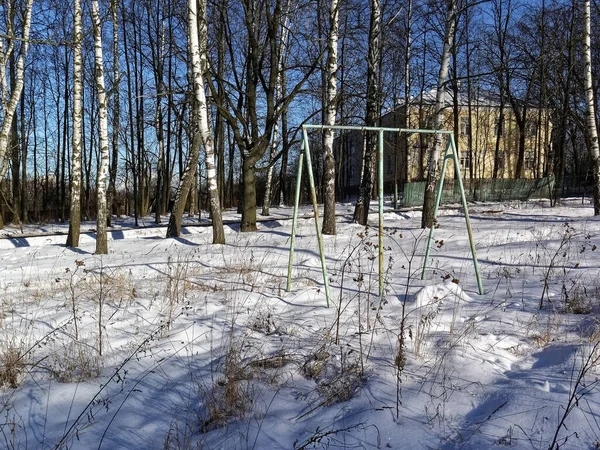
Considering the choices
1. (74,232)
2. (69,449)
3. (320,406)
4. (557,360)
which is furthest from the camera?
(74,232)

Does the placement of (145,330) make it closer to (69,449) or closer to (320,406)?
(69,449)

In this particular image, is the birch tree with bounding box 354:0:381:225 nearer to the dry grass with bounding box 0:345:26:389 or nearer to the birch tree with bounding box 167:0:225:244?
the birch tree with bounding box 167:0:225:244

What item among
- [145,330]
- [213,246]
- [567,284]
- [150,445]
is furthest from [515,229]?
[150,445]

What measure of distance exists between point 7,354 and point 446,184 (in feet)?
94.3

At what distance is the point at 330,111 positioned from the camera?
11.4 m

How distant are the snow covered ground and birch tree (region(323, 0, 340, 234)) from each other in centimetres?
602

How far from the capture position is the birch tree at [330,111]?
439 inches

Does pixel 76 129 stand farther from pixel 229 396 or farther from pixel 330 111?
pixel 229 396

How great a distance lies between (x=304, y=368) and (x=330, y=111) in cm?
910

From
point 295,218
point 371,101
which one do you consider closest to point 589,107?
point 371,101

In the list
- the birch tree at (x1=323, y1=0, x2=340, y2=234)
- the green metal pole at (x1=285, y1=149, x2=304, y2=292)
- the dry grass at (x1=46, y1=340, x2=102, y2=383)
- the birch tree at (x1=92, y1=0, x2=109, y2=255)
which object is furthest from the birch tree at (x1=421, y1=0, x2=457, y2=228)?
the dry grass at (x1=46, y1=340, x2=102, y2=383)

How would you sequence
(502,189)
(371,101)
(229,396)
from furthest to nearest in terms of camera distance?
(502,189) → (371,101) → (229,396)

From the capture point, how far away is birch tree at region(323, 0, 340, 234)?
11141mm

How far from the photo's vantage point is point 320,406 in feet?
9.11
